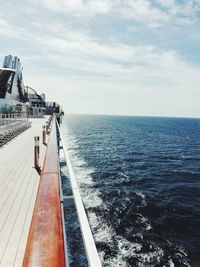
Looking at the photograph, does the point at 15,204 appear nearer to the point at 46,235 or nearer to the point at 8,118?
the point at 46,235

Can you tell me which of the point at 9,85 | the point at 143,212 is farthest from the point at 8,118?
the point at 9,85

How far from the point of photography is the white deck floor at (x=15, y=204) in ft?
16.8

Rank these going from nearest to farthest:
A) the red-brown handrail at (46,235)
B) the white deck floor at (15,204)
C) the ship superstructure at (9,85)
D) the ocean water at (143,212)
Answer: the red-brown handrail at (46,235) → the white deck floor at (15,204) → the ocean water at (143,212) → the ship superstructure at (9,85)

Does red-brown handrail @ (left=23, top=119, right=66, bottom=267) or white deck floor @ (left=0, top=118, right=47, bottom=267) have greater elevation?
red-brown handrail @ (left=23, top=119, right=66, bottom=267)

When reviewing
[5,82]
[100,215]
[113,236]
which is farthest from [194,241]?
[5,82]

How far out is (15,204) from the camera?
7.68 m

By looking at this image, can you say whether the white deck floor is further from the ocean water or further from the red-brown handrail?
the ocean water

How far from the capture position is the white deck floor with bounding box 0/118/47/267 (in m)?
5.11

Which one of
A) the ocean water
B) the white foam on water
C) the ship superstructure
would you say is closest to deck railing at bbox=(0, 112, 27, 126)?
the ocean water

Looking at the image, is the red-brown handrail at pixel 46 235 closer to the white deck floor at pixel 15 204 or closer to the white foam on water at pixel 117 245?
the white deck floor at pixel 15 204

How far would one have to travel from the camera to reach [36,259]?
2.67m

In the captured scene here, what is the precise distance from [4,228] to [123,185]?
59.5 feet

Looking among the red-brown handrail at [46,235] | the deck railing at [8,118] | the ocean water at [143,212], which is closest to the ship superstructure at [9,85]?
the deck railing at [8,118]

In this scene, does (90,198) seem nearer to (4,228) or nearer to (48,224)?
(4,228)
